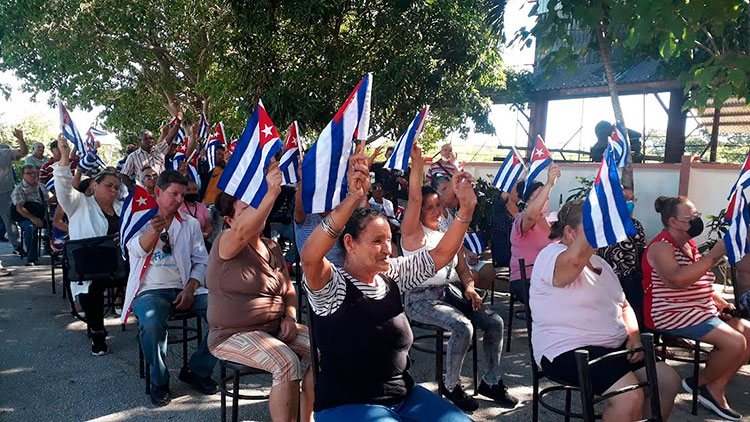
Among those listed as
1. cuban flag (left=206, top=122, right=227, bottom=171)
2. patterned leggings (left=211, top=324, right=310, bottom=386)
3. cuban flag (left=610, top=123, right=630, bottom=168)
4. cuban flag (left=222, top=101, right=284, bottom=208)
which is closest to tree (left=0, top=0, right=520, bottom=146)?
cuban flag (left=206, top=122, right=227, bottom=171)

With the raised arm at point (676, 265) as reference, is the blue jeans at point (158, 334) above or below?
below

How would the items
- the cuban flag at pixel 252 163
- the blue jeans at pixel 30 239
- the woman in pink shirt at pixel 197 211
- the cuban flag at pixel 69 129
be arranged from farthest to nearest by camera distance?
the blue jeans at pixel 30 239
the cuban flag at pixel 69 129
the woman in pink shirt at pixel 197 211
the cuban flag at pixel 252 163

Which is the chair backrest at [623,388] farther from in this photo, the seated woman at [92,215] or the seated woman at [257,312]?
the seated woman at [92,215]

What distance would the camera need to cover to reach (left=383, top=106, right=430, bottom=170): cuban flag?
15.0 feet

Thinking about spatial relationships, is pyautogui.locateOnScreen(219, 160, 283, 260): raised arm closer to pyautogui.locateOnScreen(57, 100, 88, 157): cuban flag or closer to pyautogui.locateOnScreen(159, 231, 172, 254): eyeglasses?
pyautogui.locateOnScreen(159, 231, 172, 254): eyeglasses

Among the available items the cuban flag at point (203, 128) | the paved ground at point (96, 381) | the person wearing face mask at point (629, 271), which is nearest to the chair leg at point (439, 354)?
the paved ground at point (96, 381)

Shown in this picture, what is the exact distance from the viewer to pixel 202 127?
1023 centimetres

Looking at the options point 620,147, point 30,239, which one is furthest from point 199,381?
point 30,239

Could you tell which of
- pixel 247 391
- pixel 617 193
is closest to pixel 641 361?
pixel 617 193

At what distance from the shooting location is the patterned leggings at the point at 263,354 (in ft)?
11.2

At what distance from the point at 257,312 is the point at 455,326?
1.42 m

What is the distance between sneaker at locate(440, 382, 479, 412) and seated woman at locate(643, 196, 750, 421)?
1.39 metres

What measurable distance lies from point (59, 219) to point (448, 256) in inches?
218

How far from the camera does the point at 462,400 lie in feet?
14.3
